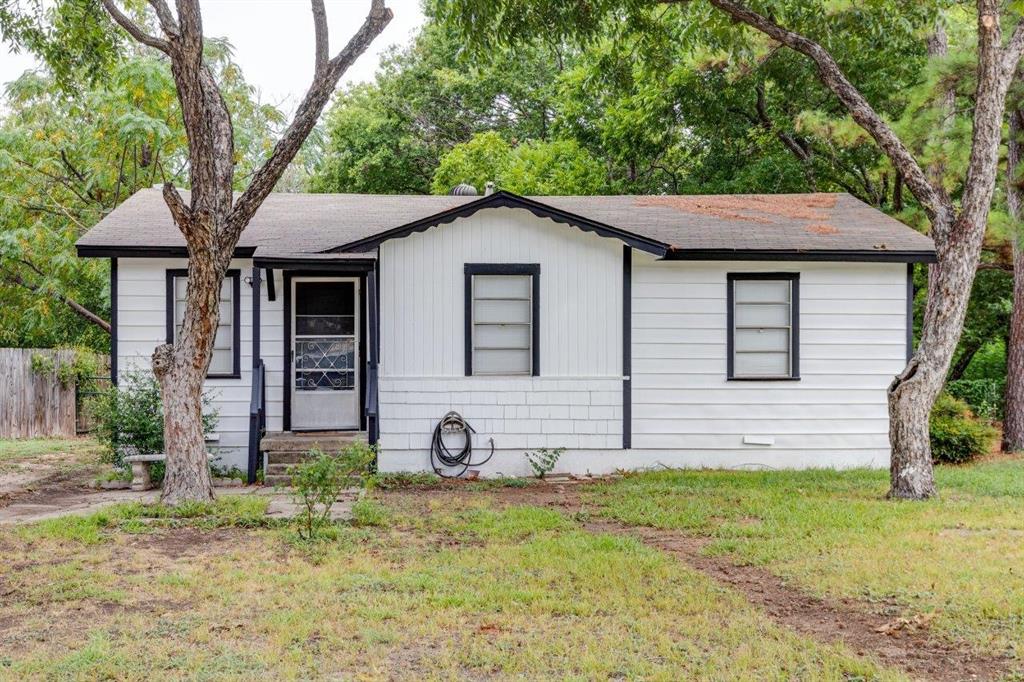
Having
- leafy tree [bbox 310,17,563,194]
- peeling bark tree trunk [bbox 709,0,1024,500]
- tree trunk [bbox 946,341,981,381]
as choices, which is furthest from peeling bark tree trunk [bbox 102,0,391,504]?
Result: leafy tree [bbox 310,17,563,194]

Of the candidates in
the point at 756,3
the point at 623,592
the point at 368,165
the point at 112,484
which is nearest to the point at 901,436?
the point at 623,592

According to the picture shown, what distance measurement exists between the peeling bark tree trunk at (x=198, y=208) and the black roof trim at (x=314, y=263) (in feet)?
5.73

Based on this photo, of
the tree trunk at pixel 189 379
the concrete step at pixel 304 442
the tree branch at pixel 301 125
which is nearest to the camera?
the tree trunk at pixel 189 379

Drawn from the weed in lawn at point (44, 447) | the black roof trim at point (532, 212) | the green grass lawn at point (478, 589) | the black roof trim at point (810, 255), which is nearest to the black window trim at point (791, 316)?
the black roof trim at point (810, 255)

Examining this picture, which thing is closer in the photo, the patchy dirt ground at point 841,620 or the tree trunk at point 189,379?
the patchy dirt ground at point 841,620

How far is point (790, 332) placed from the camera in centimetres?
1157

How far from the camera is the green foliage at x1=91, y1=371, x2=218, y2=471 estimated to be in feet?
34.1

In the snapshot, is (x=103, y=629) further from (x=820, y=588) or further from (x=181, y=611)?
(x=820, y=588)

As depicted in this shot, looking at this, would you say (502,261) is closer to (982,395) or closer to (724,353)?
(724,353)

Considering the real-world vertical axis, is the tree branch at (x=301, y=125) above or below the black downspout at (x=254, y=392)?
above

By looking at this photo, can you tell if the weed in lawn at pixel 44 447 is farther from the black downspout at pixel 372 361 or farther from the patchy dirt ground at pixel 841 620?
the patchy dirt ground at pixel 841 620

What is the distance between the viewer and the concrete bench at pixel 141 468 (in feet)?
32.5

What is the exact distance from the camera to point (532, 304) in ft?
36.9

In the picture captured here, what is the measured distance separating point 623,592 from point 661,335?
6297 mm
